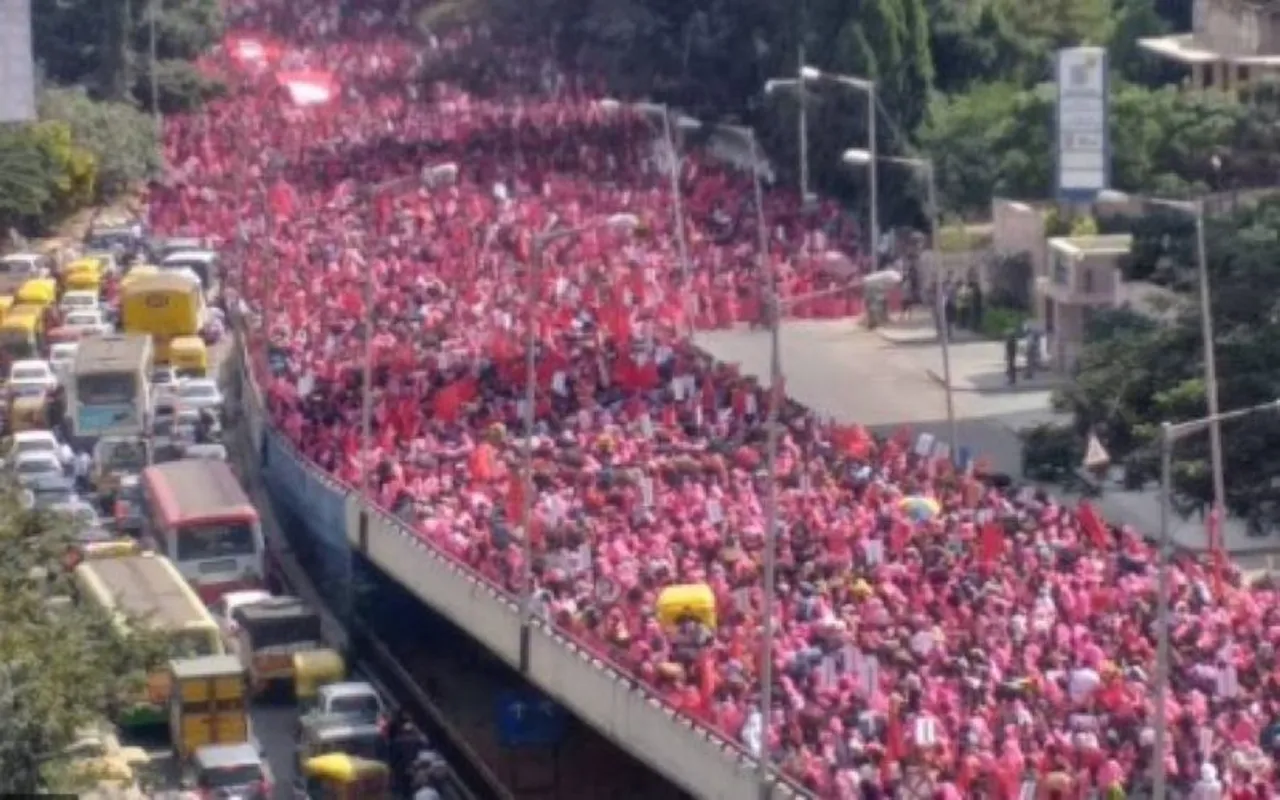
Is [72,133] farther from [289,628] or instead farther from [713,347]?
[289,628]

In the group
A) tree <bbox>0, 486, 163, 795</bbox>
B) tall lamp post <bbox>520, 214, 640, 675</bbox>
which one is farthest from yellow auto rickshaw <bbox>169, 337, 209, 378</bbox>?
tree <bbox>0, 486, 163, 795</bbox>

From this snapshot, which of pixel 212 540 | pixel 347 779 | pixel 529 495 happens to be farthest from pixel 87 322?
pixel 347 779

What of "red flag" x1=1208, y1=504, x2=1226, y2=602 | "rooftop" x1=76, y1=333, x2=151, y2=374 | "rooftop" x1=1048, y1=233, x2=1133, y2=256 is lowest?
"rooftop" x1=76, y1=333, x2=151, y2=374

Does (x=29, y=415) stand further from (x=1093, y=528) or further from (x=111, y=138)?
(x=111, y=138)

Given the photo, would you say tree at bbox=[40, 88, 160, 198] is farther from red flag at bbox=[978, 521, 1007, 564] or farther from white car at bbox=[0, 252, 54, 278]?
red flag at bbox=[978, 521, 1007, 564]

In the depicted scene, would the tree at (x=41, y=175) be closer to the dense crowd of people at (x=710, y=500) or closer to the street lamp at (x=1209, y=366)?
the dense crowd of people at (x=710, y=500)

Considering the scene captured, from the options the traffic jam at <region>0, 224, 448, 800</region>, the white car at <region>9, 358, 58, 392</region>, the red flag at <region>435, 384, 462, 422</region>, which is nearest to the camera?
the traffic jam at <region>0, 224, 448, 800</region>

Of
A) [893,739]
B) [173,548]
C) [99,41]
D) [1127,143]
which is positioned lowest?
[173,548]
